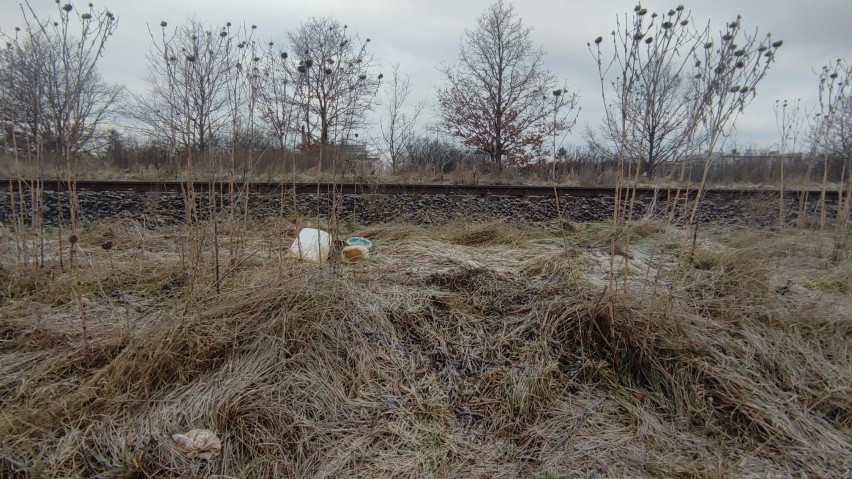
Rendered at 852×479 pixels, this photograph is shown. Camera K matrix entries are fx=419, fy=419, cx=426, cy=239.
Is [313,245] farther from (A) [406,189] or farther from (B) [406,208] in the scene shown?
(A) [406,189]

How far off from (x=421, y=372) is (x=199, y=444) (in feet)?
4.12

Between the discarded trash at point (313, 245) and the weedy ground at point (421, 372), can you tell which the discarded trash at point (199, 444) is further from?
the discarded trash at point (313, 245)

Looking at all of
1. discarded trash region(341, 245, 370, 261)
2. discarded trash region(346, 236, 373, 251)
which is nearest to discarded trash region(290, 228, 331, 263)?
discarded trash region(341, 245, 370, 261)

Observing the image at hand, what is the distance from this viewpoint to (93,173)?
10586 mm

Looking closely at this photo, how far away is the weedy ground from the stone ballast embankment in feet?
11.0

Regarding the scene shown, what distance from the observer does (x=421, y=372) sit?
2.67 metres

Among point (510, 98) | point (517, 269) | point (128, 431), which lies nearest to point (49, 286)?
point (128, 431)

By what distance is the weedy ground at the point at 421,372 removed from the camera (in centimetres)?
209

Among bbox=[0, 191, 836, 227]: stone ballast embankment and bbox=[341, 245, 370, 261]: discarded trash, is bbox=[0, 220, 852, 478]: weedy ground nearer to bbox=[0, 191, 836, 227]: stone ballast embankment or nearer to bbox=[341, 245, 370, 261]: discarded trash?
bbox=[341, 245, 370, 261]: discarded trash

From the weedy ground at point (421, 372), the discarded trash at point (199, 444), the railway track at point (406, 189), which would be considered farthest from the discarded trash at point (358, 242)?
the railway track at point (406, 189)

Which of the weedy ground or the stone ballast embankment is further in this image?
the stone ballast embankment

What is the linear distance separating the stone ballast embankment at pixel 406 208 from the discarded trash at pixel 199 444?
4.75 metres

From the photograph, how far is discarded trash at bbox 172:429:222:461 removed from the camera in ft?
6.54

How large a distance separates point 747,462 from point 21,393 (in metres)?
3.78
